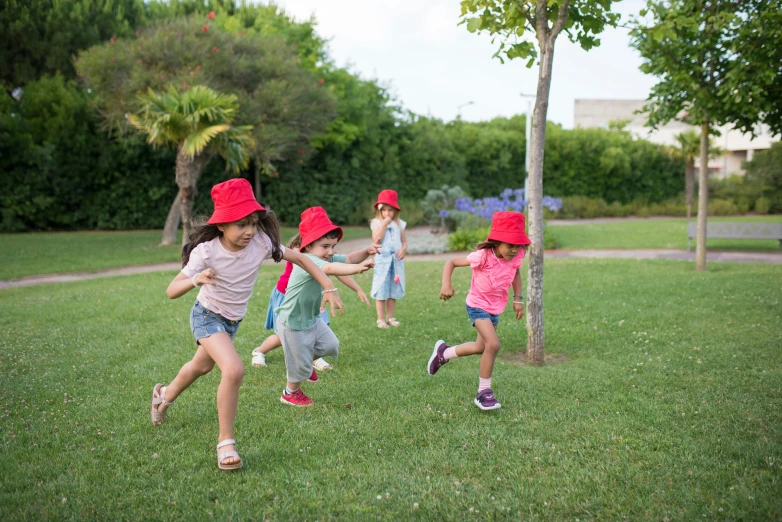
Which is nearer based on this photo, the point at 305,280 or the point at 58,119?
the point at 305,280

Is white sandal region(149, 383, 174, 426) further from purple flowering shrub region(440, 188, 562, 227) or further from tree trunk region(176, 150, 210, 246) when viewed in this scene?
purple flowering shrub region(440, 188, 562, 227)

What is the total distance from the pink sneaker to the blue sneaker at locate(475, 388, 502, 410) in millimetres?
Answer: 1327

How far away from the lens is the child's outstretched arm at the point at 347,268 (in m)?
4.34

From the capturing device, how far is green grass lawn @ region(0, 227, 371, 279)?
14.0 meters

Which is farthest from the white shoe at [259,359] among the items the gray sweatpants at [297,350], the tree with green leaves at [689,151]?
the tree with green leaves at [689,151]

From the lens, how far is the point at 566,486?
3605 millimetres

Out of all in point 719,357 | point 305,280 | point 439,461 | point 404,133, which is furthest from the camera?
point 404,133

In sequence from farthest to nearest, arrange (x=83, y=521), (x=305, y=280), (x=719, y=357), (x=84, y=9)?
(x=84, y=9) → (x=719, y=357) → (x=305, y=280) → (x=83, y=521)

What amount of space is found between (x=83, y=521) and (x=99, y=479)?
19.1 inches

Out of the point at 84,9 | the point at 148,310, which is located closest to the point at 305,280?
the point at 148,310

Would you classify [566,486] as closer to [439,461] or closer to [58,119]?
[439,461]

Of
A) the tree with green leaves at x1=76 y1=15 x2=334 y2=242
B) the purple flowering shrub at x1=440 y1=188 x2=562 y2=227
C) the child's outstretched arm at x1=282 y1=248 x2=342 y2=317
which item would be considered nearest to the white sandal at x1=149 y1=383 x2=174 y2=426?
the child's outstretched arm at x1=282 y1=248 x2=342 y2=317

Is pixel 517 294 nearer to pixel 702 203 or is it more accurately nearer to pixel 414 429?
pixel 414 429

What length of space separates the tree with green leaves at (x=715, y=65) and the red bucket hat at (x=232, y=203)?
7.77 metres
